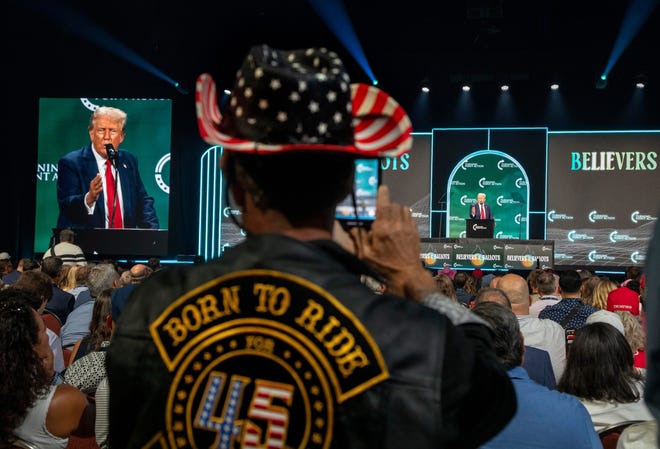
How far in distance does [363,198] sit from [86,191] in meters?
14.9

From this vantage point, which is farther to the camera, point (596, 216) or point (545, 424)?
point (596, 216)

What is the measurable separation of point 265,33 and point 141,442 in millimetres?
15245

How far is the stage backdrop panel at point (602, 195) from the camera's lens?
604 inches

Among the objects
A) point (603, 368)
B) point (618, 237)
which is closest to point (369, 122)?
point (603, 368)

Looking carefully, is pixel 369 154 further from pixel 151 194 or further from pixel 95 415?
pixel 151 194

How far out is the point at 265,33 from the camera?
15.9 m

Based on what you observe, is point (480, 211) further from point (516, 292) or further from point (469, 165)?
point (516, 292)

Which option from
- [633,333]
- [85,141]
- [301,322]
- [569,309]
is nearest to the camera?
[301,322]

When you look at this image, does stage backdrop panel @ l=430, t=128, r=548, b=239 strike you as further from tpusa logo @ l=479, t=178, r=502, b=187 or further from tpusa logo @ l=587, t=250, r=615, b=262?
tpusa logo @ l=587, t=250, r=615, b=262

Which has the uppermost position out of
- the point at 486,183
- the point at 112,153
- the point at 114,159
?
the point at 112,153

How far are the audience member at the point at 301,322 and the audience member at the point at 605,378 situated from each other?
1.95 meters

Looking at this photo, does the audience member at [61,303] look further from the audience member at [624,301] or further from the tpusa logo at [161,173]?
the tpusa logo at [161,173]

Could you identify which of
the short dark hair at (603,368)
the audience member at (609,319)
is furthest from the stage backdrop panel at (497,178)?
the short dark hair at (603,368)

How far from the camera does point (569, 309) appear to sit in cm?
517
